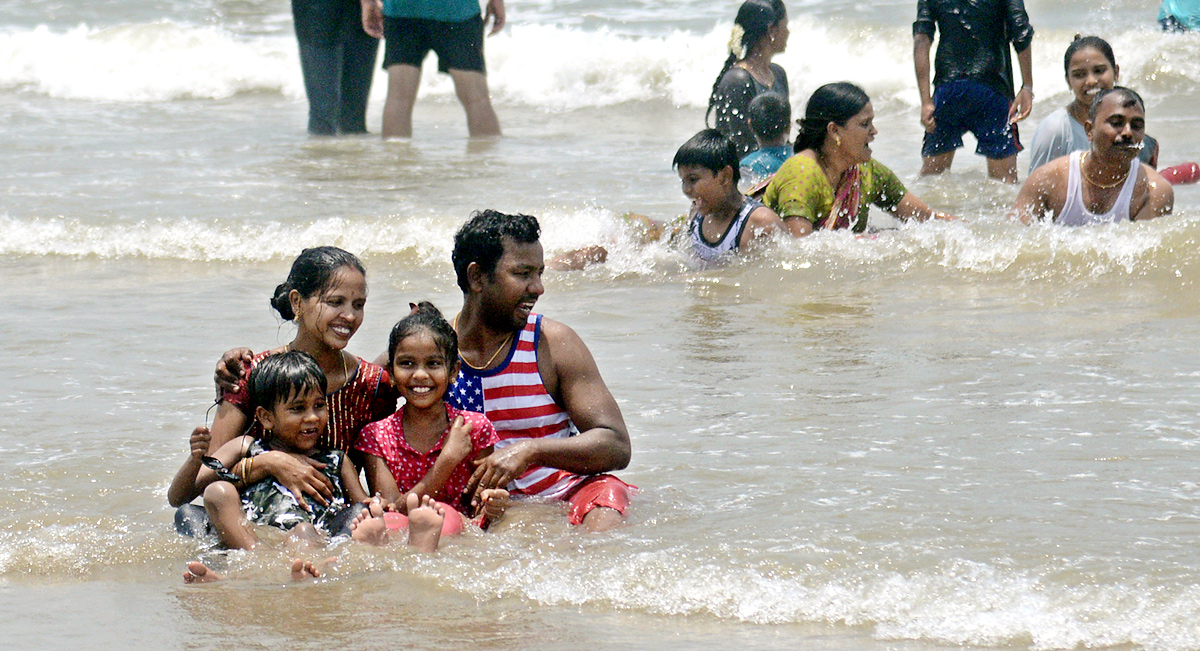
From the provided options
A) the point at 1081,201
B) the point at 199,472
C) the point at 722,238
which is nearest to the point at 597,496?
the point at 199,472

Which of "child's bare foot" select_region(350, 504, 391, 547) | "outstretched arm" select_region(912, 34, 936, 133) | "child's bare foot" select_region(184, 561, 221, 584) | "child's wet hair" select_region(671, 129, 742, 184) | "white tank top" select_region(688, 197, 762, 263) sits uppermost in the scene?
"outstretched arm" select_region(912, 34, 936, 133)

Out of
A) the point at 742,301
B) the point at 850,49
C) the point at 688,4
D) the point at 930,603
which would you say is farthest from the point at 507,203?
the point at 688,4

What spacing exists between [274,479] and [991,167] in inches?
239

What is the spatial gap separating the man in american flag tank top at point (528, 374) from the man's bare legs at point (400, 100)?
6.87 meters

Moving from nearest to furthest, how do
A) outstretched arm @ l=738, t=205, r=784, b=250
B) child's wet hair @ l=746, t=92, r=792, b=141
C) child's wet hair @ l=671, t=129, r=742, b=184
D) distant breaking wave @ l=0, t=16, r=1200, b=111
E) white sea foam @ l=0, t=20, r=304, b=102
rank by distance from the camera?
child's wet hair @ l=671, t=129, r=742, b=184 → outstretched arm @ l=738, t=205, r=784, b=250 → child's wet hair @ l=746, t=92, r=792, b=141 → distant breaking wave @ l=0, t=16, r=1200, b=111 → white sea foam @ l=0, t=20, r=304, b=102

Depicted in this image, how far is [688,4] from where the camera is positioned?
59.2ft

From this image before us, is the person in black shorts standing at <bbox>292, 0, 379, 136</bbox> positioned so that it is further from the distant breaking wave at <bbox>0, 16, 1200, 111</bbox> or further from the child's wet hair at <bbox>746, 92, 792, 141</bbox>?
the child's wet hair at <bbox>746, 92, 792, 141</bbox>

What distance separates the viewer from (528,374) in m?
3.96

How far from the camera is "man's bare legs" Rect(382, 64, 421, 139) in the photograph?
1066cm

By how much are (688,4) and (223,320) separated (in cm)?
1246

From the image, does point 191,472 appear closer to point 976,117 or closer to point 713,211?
point 713,211

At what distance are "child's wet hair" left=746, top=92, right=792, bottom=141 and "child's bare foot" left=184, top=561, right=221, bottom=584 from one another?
4750 millimetres

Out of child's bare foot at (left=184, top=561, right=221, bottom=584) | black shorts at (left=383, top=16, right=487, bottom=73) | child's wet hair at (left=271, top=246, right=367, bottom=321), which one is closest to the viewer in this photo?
child's bare foot at (left=184, top=561, right=221, bottom=584)

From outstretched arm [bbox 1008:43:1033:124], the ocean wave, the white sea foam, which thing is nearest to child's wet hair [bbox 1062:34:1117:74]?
outstretched arm [bbox 1008:43:1033:124]
